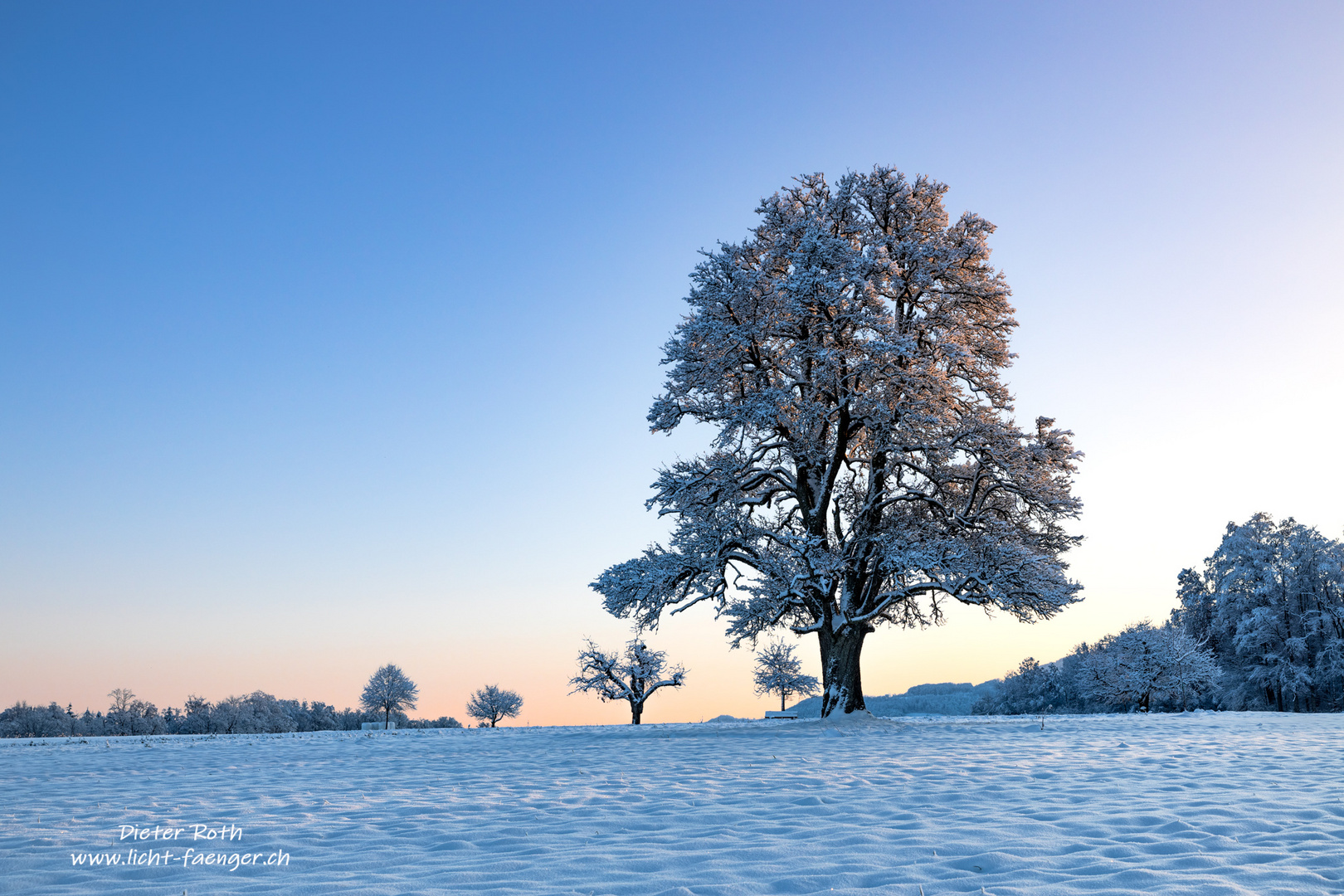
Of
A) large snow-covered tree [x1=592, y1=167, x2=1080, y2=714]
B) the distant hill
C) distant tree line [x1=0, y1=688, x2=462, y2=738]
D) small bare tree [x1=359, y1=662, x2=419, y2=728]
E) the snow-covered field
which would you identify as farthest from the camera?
small bare tree [x1=359, y1=662, x2=419, y2=728]

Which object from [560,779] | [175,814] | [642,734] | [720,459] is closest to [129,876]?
[175,814]

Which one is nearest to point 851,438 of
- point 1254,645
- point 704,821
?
point 704,821

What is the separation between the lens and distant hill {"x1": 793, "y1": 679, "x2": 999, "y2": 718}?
2211 inches

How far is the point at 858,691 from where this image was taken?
2089cm

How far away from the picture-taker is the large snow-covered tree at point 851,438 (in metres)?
19.2

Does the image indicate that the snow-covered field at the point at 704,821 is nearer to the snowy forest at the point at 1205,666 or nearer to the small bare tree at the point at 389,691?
the snowy forest at the point at 1205,666

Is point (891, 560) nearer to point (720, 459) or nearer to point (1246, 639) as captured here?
point (720, 459)

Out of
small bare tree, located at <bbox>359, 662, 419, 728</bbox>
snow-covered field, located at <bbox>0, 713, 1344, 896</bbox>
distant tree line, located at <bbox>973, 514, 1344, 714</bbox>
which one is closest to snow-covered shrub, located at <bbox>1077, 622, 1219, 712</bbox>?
distant tree line, located at <bbox>973, 514, 1344, 714</bbox>

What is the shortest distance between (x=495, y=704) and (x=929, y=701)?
4170 cm

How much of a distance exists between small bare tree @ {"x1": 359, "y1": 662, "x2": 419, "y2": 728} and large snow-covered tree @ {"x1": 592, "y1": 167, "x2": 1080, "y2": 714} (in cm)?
5633

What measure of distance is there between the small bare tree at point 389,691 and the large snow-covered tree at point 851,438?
5633 cm

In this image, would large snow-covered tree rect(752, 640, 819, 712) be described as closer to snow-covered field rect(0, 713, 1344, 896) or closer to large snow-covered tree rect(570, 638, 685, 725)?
large snow-covered tree rect(570, 638, 685, 725)

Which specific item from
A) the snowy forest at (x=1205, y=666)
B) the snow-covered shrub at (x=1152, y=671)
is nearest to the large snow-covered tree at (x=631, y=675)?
the snowy forest at (x=1205, y=666)

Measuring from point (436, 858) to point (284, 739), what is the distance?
16374mm
